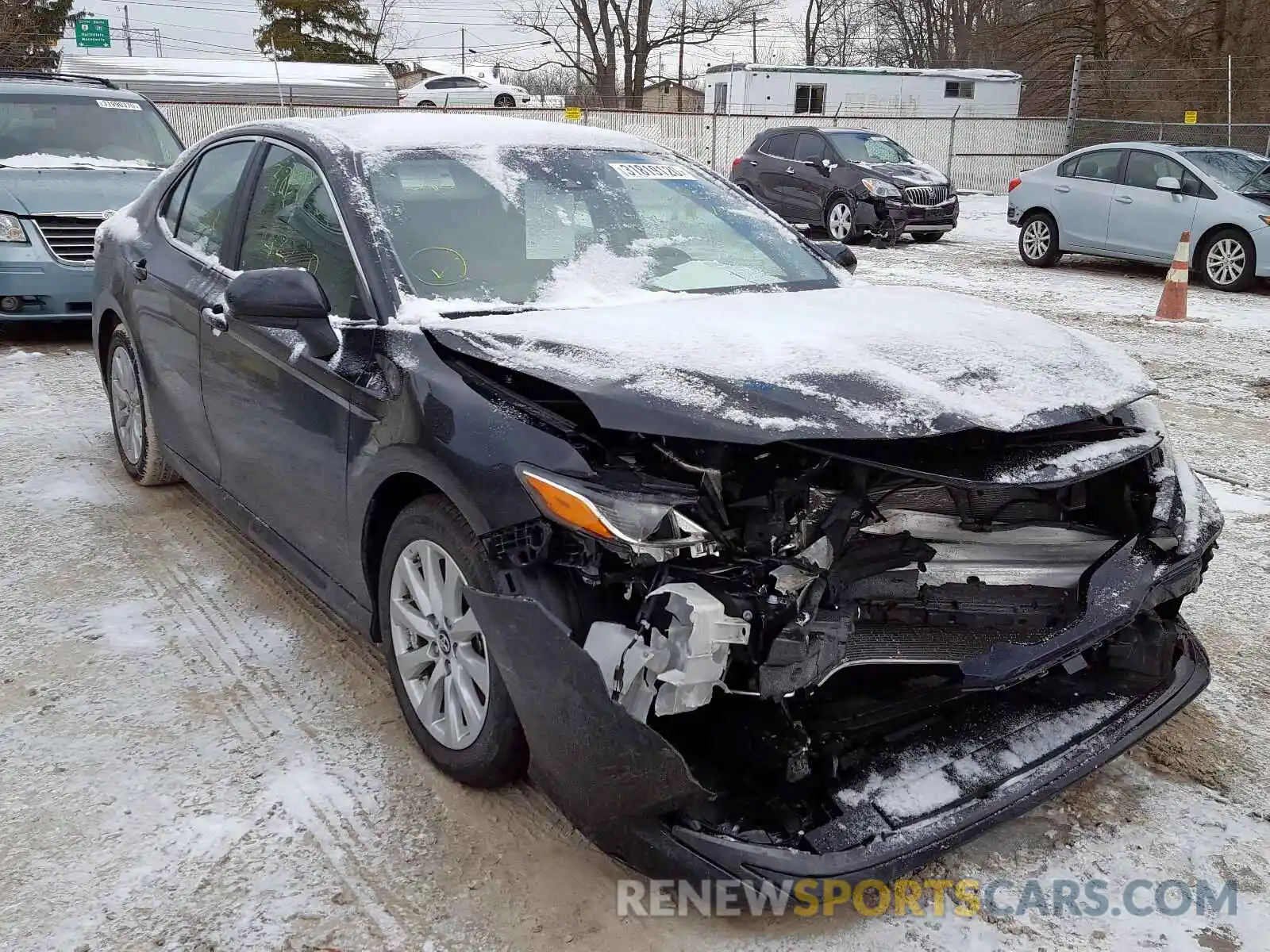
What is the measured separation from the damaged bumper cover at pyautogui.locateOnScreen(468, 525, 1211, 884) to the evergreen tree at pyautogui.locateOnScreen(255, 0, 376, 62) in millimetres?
53456

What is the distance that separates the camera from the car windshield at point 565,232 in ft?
10.1

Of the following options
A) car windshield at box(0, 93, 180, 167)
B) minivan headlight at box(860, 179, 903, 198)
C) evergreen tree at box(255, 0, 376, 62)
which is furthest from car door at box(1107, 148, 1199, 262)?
evergreen tree at box(255, 0, 376, 62)

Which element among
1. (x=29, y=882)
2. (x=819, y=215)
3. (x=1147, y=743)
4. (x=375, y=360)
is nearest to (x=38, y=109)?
(x=375, y=360)

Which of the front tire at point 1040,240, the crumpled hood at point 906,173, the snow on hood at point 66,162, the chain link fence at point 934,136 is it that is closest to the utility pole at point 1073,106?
the chain link fence at point 934,136

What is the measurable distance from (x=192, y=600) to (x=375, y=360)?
1542mm

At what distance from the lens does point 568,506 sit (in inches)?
86.0

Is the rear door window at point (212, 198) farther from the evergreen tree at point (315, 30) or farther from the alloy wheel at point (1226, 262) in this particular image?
the evergreen tree at point (315, 30)

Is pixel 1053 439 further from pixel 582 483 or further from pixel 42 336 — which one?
pixel 42 336

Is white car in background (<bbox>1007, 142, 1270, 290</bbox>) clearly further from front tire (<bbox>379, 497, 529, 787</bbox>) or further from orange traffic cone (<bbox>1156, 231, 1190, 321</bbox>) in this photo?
front tire (<bbox>379, 497, 529, 787</bbox>)

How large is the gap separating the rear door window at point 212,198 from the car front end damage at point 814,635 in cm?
188

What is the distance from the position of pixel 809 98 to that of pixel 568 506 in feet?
94.5

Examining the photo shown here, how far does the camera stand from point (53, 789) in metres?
2.70

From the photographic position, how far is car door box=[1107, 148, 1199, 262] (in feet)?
37.8

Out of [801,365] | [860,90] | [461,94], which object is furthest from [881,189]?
[461,94]
